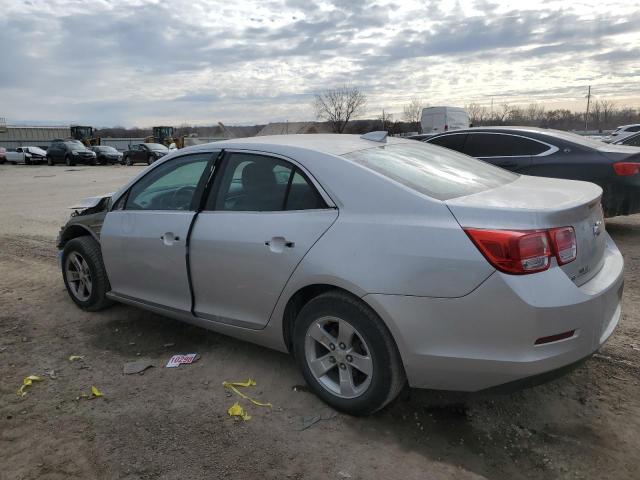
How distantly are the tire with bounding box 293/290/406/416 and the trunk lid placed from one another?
0.73 m

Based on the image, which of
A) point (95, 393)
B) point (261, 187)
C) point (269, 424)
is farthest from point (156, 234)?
point (269, 424)

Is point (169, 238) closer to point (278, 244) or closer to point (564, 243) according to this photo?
point (278, 244)

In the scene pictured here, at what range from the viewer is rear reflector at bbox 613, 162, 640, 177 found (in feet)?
21.6

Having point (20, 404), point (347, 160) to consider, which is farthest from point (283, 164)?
point (20, 404)

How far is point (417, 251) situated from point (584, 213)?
957mm

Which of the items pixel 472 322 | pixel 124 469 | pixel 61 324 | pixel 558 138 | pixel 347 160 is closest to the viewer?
pixel 472 322

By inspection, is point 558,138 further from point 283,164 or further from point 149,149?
point 149,149

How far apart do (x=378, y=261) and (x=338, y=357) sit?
2.15 ft

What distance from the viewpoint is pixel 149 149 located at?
35875 millimetres

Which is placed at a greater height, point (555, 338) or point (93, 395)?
point (555, 338)

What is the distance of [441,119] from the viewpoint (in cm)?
3078

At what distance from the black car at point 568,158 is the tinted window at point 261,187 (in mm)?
4847

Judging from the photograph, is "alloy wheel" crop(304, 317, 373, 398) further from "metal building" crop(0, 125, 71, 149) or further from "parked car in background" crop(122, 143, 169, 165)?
"metal building" crop(0, 125, 71, 149)

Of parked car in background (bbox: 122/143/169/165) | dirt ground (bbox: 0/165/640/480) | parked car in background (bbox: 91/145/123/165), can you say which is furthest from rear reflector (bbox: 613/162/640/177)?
parked car in background (bbox: 91/145/123/165)
